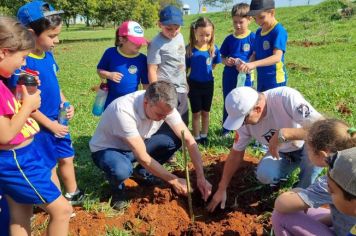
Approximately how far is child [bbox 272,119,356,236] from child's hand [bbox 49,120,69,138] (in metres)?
1.83

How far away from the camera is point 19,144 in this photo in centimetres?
239

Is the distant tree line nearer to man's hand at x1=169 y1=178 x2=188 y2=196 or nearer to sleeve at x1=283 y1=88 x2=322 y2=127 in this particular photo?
man's hand at x1=169 y1=178 x2=188 y2=196

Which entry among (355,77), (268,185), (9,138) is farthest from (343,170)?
(355,77)

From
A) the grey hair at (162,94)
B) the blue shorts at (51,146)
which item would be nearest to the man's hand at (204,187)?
the grey hair at (162,94)

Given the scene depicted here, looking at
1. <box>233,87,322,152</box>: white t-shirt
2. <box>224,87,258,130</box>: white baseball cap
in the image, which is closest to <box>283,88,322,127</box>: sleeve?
<box>233,87,322,152</box>: white t-shirt

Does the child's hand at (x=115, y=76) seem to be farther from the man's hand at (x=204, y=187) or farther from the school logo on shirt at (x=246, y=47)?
the school logo on shirt at (x=246, y=47)

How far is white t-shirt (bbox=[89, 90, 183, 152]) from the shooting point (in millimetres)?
3314

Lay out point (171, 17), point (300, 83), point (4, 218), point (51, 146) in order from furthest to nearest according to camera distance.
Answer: point (300, 83), point (171, 17), point (51, 146), point (4, 218)

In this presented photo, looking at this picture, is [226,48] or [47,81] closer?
[47,81]

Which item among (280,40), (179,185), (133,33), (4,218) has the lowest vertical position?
(179,185)

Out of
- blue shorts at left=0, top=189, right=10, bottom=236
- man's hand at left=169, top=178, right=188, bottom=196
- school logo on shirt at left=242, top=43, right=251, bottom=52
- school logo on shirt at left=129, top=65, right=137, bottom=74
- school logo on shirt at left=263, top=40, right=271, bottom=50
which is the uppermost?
school logo on shirt at left=263, top=40, right=271, bottom=50

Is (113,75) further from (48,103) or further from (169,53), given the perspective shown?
(48,103)

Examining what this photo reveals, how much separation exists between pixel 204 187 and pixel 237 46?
2.33 metres

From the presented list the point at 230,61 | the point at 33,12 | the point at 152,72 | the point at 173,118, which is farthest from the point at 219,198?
A: the point at 33,12
